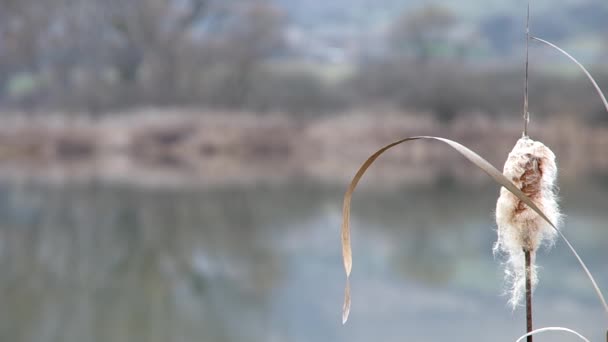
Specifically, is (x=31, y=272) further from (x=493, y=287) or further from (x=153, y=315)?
(x=493, y=287)

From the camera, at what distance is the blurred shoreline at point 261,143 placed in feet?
27.5

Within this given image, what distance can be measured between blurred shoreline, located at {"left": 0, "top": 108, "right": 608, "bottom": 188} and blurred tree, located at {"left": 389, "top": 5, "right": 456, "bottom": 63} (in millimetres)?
2597

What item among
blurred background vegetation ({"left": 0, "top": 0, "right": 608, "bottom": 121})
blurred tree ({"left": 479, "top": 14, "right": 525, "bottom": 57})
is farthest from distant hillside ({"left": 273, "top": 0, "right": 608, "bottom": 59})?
blurred background vegetation ({"left": 0, "top": 0, "right": 608, "bottom": 121})

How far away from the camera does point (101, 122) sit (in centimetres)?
1112

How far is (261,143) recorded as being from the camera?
33.8ft

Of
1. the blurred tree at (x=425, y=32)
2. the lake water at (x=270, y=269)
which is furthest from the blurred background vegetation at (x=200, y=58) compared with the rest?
the lake water at (x=270, y=269)

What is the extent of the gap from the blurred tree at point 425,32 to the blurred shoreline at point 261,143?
2597mm

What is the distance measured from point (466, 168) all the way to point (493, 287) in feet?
18.2

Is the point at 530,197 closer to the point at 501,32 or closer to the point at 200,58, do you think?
the point at 200,58

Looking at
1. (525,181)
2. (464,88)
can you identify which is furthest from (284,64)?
(525,181)

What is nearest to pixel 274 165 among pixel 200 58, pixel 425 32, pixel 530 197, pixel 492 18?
pixel 200 58

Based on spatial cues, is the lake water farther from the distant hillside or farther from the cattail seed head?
the distant hillside

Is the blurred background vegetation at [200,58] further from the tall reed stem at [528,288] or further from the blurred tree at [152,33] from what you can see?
the tall reed stem at [528,288]

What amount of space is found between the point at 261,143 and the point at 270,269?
6.34m
